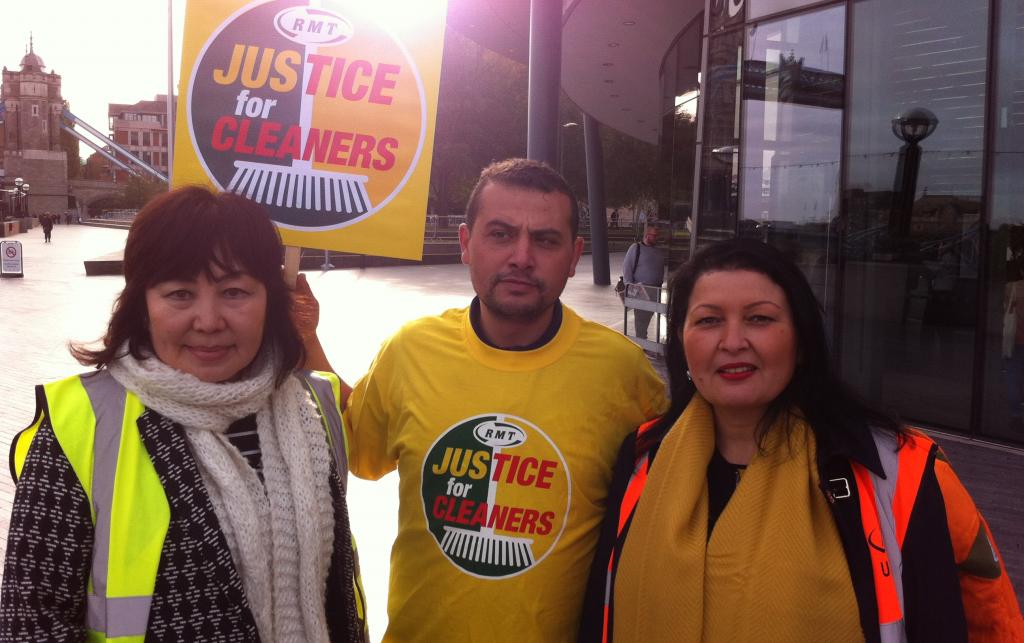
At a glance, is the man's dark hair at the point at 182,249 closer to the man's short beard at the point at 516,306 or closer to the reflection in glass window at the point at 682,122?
the man's short beard at the point at 516,306

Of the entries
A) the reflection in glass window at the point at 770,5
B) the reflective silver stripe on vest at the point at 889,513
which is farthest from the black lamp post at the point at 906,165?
the reflective silver stripe on vest at the point at 889,513

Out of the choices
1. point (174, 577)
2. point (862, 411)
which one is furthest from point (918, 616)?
point (174, 577)

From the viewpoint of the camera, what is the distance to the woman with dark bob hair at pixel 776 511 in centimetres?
169

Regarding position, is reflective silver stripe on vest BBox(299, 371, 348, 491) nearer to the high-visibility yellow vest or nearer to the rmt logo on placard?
the high-visibility yellow vest

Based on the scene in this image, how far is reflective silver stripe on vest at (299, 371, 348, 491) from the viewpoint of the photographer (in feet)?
6.84

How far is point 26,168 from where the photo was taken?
285 ft

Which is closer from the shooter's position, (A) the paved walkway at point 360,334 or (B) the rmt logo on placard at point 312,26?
(B) the rmt logo on placard at point 312,26

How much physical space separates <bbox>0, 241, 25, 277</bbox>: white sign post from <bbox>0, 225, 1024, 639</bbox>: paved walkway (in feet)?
1.75

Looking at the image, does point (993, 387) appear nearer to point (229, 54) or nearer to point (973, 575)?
point (973, 575)

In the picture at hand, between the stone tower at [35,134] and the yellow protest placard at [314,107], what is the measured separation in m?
84.7

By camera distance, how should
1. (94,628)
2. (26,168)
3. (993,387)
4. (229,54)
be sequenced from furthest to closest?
(26,168) → (993,387) → (229,54) → (94,628)

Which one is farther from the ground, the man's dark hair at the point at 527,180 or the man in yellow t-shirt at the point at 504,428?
the man's dark hair at the point at 527,180

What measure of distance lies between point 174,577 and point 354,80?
151cm

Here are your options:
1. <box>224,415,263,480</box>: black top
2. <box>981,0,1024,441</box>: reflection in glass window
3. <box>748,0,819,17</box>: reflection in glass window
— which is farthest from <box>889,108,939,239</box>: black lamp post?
<box>224,415,263,480</box>: black top
